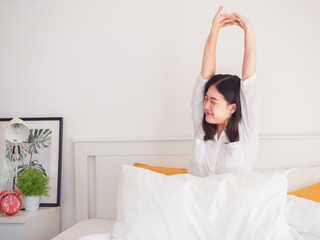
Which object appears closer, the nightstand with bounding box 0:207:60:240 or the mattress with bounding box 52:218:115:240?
the mattress with bounding box 52:218:115:240

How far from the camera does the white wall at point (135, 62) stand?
1976 millimetres

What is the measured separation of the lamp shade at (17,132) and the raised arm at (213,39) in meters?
1.00

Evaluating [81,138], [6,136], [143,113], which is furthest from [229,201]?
[6,136]

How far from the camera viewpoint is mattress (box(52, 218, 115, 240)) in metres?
1.69

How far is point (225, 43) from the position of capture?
6.61 ft

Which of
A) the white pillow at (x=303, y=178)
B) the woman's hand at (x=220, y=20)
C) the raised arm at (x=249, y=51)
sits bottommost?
the white pillow at (x=303, y=178)

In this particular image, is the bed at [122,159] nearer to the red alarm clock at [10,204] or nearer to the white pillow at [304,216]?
the red alarm clock at [10,204]

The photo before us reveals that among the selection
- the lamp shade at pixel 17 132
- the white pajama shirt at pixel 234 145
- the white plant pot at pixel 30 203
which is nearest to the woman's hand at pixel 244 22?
the white pajama shirt at pixel 234 145

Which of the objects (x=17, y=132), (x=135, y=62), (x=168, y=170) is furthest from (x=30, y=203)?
(x=135, y=62)

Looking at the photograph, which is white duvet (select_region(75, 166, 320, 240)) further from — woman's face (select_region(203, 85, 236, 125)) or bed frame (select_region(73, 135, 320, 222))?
bed frame (select_region(73, 135, 320, 222))

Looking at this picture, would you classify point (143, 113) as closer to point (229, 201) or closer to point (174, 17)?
point (174, 17)

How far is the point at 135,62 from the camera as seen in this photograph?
2.11m

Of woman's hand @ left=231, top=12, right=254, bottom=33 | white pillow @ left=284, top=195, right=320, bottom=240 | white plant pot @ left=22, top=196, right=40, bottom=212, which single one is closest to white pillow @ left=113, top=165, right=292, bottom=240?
white pillow @ left=284, top=195, right=320, bottom=240

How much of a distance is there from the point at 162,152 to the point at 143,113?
0.77ft
